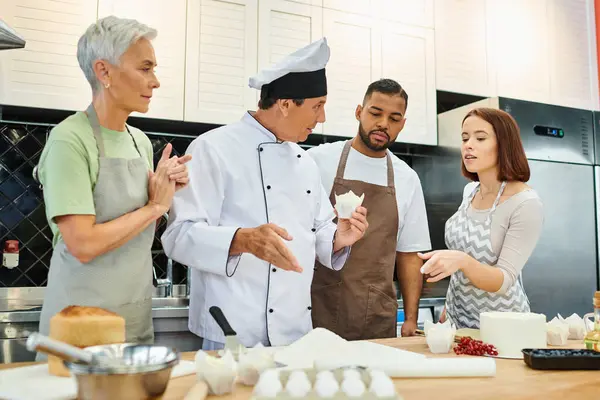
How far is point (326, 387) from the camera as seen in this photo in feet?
3.33

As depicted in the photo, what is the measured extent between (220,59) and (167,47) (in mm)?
296

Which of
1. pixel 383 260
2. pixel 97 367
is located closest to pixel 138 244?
pixel 97 367

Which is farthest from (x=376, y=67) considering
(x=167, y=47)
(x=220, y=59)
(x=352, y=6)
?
(x=167, y=47)

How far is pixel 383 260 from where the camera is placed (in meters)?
2.51

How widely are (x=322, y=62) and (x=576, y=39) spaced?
9.80ft

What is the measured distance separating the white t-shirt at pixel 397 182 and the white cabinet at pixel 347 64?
0.80m

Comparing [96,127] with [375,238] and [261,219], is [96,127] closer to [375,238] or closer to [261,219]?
[261,219]

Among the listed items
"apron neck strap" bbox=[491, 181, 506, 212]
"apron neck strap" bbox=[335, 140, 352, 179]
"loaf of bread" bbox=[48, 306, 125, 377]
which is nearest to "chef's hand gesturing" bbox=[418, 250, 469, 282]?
"apron neck strap" bbox=[491, 181, 506, 212]

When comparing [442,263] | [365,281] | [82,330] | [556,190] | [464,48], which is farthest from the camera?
[464,48]

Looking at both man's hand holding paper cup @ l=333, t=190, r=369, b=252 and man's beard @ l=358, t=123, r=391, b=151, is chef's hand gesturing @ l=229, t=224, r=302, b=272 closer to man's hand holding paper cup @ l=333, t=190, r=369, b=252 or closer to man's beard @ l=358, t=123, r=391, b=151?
man's hand holding paper cup @ l=333, t=190, r=369, b=252

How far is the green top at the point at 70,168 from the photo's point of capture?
1.50 m

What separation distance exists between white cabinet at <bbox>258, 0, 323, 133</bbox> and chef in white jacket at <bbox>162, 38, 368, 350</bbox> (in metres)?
1.29

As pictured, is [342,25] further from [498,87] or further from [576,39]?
[576,39]

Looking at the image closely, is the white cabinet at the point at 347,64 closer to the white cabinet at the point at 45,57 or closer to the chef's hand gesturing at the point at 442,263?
the white cabinet at the point at 45,57
